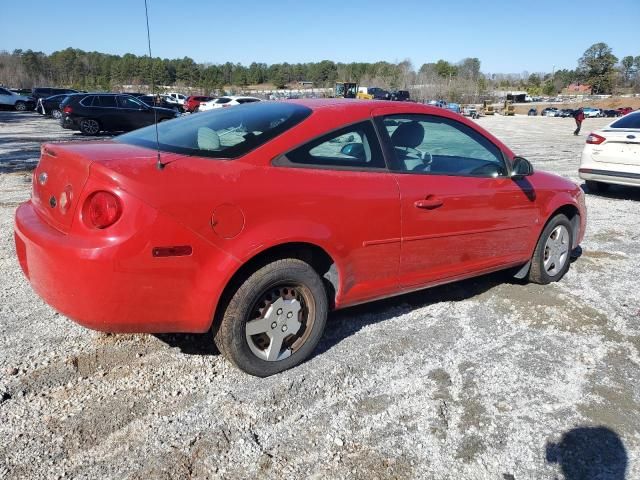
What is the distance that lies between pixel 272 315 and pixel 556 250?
298 centimetres

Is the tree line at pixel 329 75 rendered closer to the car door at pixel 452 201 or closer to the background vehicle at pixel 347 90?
the background vehicle at pixel 347 90

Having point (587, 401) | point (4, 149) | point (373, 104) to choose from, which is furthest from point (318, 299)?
point (4, 149)

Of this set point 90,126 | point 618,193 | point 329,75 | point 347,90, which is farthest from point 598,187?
point 329,75

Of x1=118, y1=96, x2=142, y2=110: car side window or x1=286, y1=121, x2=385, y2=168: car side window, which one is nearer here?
x1=286, y1=121, x2=385, y2=168: car side window

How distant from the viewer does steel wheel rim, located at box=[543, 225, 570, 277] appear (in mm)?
4607

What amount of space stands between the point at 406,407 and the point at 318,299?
→ 77cm

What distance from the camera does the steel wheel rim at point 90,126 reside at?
18453mm

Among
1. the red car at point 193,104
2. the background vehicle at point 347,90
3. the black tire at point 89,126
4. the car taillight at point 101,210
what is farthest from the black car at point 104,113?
the background vehicle at point 347,90

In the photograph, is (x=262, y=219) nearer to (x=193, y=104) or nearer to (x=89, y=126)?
(x=89, y=126)

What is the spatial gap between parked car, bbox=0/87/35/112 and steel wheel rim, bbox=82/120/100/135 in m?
21.0

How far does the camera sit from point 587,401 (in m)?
2.90

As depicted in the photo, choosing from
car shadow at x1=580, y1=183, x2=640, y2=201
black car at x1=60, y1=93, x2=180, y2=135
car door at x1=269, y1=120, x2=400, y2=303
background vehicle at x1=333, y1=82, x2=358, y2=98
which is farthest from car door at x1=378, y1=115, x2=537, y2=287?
background vehicle at x1=333, y1=82, x2=358, y2=98

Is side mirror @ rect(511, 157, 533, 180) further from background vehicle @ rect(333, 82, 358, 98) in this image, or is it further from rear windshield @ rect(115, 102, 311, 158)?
background vehicle @ rect(333, 82, 358, 98)

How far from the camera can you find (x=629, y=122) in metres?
8.55
